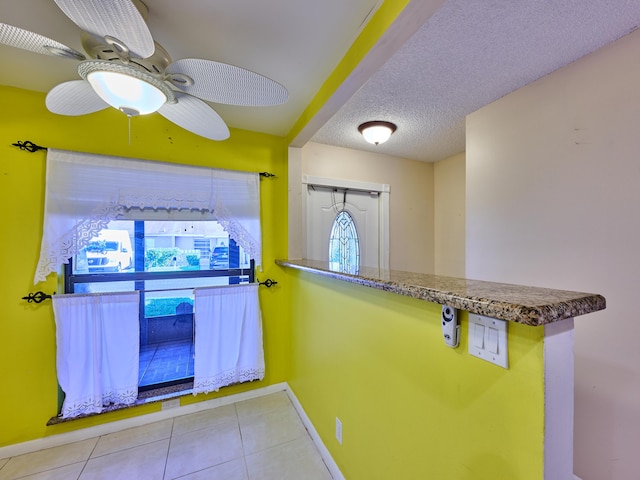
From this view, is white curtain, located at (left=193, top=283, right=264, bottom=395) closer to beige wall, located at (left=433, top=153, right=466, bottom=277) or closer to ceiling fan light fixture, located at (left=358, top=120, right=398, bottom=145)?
ceiling fan light fixture, located at (left=358, top=120, right=398, bottom=145)

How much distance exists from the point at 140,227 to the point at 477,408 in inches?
84.7

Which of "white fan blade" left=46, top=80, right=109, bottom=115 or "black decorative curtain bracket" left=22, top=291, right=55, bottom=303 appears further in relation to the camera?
"black decorative curtain bracket" left=22, top=291, right=55, bottom=303

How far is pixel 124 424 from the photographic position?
1.77 meters

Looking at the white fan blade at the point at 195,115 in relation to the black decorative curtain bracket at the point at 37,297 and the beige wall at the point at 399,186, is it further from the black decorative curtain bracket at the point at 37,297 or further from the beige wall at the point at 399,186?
the black decorative curtain bracket at the point at 37,297

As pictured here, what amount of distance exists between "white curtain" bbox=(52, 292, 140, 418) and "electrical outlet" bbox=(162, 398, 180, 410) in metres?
0.21

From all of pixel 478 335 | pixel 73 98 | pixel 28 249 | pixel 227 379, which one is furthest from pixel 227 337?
pixel 478 335

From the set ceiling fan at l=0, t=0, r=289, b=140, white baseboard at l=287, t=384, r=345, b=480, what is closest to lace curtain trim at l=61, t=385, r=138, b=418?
white baseboard at l=287, t=384, r=345, b=480

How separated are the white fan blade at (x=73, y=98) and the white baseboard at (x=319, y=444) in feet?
7.15

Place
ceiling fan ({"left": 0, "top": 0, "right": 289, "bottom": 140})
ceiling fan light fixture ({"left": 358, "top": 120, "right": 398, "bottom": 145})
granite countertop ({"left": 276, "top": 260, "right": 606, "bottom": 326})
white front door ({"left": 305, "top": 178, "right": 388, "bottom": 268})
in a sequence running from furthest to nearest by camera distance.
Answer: white front door ({"left": 305, "top": 178, "right": 388, "bottom": 268}) → ceiling fan light fixture ({"left": 358, "top": 120, "right": 398, "bottom": 145}) → ceiling fan ({"left": 0, "top": 0, "right": 289, "bottom": 140}) → granite countertop ({"left": 276, "top": 260, "right": 606, "bottom": 326})

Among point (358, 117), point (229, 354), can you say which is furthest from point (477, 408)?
point (358, 117)

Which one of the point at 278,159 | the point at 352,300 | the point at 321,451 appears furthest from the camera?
the point at 278,159

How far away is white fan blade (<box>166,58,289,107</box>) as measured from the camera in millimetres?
952

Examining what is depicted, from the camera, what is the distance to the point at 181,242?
197 cm

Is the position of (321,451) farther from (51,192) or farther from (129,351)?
(51,192)
